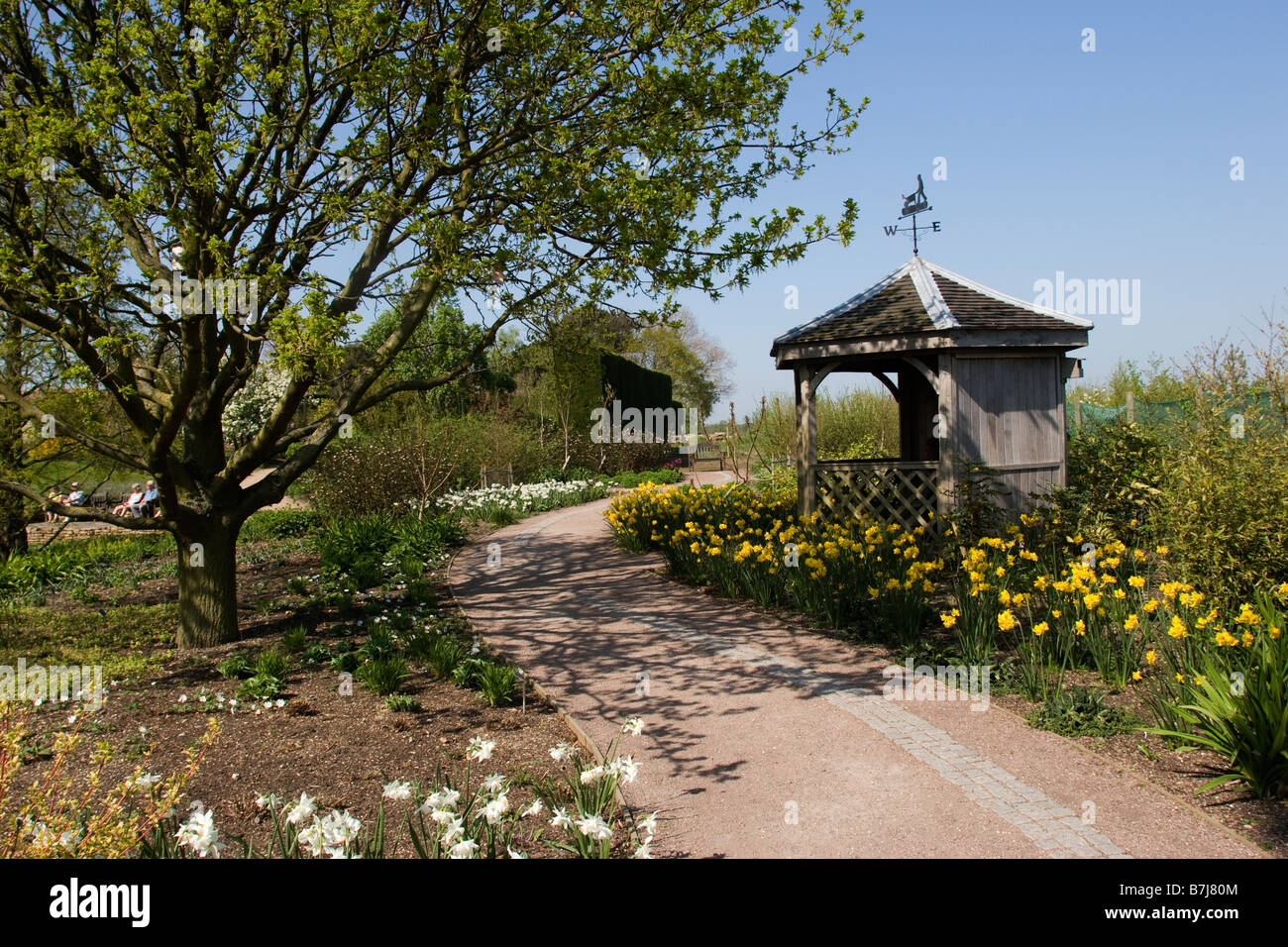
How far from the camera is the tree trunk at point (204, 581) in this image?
23.3ft

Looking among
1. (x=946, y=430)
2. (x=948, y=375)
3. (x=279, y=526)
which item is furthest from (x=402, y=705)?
(x=279, y=526)

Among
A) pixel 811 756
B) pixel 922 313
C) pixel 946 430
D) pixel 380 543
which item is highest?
pixel 922 313

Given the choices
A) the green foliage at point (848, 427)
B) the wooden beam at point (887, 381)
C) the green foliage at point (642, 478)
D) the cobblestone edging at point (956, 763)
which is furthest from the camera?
the green foliage at point (642, 478)

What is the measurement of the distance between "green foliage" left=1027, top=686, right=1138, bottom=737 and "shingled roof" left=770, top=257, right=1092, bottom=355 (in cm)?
561

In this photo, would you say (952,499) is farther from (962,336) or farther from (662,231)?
(662,231)

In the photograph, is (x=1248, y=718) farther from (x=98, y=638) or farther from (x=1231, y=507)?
(x=98, y=638)

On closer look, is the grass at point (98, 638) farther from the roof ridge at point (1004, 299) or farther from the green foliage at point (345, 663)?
the roof ridge at point (1004, 299)

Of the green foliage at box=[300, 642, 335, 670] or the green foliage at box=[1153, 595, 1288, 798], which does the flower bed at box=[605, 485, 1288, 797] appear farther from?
the green foliage at box=[300, 642, 335, 670]

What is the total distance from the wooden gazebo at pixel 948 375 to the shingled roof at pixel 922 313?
2cm

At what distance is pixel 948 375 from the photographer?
10.0 metres

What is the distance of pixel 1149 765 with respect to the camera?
448 centimetres

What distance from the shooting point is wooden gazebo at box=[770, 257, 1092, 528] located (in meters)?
10.0

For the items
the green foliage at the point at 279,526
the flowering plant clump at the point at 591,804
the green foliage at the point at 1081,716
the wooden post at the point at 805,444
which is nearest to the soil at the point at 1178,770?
the green foliage at the point at 1081,716

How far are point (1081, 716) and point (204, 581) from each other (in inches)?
269
